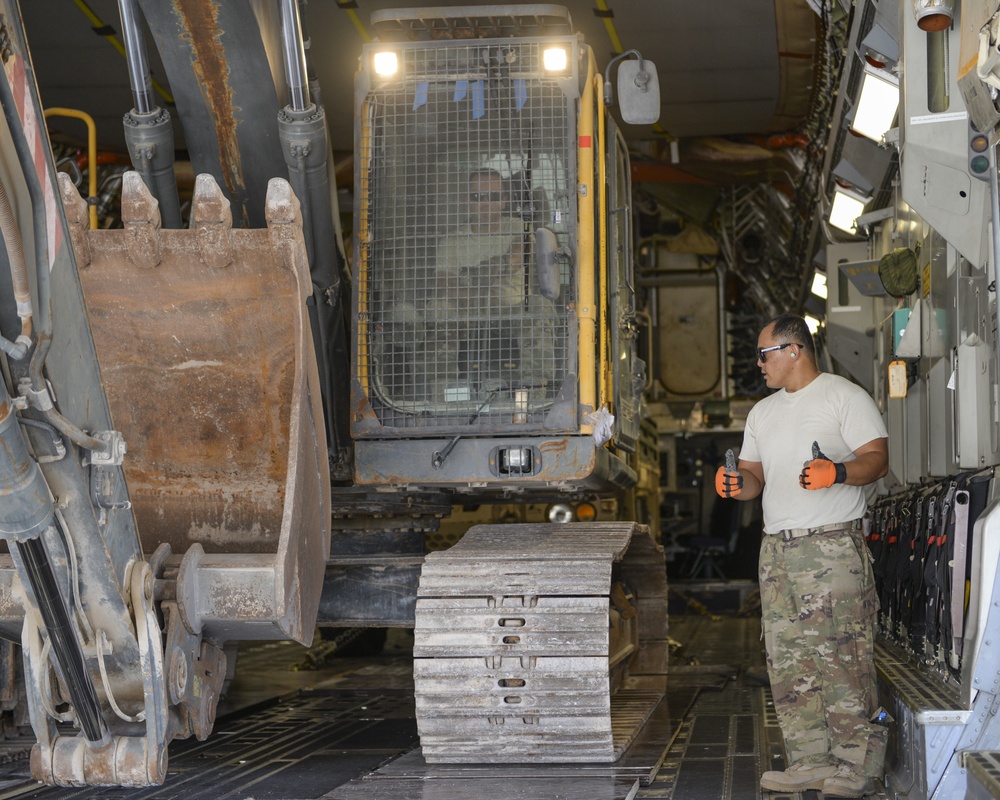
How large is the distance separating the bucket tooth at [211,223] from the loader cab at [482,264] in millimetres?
844

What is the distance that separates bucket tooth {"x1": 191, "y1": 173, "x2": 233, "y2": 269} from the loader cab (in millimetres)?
844

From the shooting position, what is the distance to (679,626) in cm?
1345

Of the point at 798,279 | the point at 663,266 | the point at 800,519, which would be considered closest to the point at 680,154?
the point at 798,279

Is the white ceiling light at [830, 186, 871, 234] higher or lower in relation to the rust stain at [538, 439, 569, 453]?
higher

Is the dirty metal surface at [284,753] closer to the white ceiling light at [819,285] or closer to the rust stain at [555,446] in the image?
the rust stain at [555,446]

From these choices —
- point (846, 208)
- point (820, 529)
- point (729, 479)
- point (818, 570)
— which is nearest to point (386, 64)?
point (729, 479)

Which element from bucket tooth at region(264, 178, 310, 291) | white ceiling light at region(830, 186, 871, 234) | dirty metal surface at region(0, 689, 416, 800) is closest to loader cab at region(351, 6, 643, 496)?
bucket tooth at region(264, 178, 310, 291)

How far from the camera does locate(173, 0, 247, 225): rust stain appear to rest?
5.11m

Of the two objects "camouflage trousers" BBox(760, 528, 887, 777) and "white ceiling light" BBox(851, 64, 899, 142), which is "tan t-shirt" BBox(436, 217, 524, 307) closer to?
"camouflage trousers" BBox(760, 528, 887, 777)

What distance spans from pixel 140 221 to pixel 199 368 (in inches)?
25.3

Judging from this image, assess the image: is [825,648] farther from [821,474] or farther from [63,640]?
[63,640]

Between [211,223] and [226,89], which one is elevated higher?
[226,89]

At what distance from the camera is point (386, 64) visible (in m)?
5.82

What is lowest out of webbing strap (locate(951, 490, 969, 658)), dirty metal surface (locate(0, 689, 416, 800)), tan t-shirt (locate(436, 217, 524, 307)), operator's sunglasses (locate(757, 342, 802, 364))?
Result: dirty metal surface (locate(0, 689, 416, 800))
